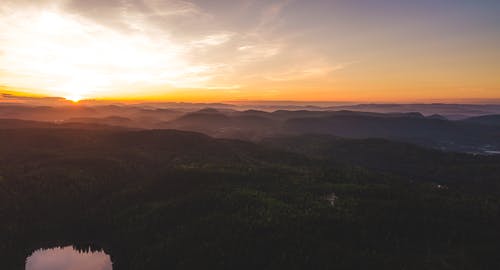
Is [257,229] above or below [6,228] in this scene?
above

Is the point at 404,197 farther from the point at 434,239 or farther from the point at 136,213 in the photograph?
the point at 136,213

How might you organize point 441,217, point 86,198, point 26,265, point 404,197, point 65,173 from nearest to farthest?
point 26,265 → point 441,217 → point 404,197 → point 86,198 → point 65,173

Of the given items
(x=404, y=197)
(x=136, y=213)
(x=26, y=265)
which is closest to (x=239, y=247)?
(x=136, y=213)

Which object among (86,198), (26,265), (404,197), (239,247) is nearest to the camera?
(239,247)

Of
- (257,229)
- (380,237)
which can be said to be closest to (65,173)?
(257,229)

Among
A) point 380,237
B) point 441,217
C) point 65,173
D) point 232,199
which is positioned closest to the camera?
point 380,237

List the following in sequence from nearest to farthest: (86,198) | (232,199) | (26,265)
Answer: (26,265) < (232,199) < (86,198)

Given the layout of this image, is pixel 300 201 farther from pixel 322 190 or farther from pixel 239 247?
pixel 239 247

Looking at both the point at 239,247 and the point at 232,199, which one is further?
the point at 232,199

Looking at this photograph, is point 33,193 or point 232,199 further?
point 33,193
